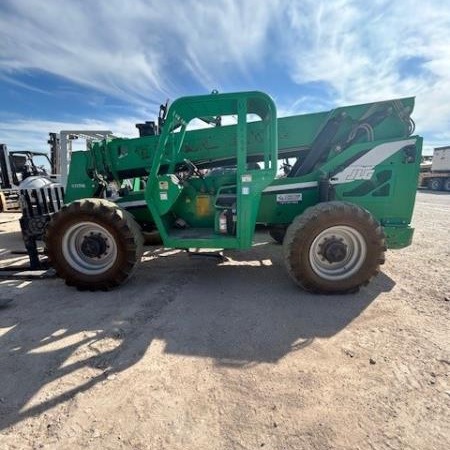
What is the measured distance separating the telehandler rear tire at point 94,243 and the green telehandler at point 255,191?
0.01 meters

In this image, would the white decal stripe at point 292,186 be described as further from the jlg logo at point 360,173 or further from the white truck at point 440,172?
the white truck at point 440,172

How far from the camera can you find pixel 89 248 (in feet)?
14.2

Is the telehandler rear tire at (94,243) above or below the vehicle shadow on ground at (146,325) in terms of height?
above

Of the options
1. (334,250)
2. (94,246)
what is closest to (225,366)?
(334,250)

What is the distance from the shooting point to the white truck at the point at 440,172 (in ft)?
85.0

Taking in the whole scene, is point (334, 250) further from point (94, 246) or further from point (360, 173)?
point (94, 246)

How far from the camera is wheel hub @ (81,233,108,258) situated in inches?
170

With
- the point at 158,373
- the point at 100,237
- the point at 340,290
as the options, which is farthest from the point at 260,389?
the point at 100,237

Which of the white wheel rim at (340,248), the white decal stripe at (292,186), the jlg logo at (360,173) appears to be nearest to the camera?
the white wheel rim at (340,248)

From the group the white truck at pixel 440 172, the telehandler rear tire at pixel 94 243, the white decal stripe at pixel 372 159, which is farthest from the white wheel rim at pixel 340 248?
the white truck at pixel 440 172

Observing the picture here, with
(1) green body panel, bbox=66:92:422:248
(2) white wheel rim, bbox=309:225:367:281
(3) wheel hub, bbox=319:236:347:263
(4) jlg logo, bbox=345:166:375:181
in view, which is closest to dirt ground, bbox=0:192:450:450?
(2) white wheel rim, bbox=309:225:367:281

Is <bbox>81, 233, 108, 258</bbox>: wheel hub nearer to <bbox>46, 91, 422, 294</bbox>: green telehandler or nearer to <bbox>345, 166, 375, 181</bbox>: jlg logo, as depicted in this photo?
<bbox>46, 91, 422, 294</bbox>: green telehandler

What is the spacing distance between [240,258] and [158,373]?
3.23 meters

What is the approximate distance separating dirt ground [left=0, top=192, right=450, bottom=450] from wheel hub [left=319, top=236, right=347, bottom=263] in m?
0.52
